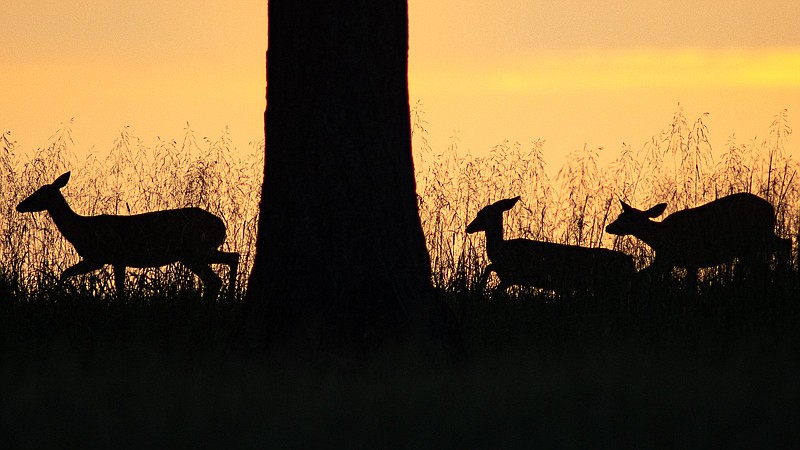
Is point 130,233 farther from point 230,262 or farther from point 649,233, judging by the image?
point 649,233

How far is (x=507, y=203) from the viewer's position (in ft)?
34.7

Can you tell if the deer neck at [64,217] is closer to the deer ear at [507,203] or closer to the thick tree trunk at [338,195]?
the deer ear at [507,203]

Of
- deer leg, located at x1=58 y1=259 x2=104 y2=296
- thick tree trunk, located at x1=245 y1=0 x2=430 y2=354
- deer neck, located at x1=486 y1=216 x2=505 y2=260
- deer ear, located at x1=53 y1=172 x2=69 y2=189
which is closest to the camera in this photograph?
thick tree trunk, located at x1=245 y1=0 x2=430 y2=354

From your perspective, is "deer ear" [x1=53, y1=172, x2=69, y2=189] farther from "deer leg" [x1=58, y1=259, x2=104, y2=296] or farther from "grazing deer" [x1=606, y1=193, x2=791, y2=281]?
"grazing deer" [x1=606, y1=193, x2=791, y2=281]

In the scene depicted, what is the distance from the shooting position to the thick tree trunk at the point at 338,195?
6215 mm

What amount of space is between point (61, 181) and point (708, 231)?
6582 millimetres

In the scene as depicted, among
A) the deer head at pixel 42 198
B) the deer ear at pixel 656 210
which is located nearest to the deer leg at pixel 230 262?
the deer head at pixel 42 198

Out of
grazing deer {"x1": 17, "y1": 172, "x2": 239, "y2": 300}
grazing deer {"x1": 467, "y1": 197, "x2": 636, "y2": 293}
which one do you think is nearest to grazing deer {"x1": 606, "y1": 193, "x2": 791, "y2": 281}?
grazing deer {"x1": 467, "y1": 197, "x2": 636, "y2": 293}

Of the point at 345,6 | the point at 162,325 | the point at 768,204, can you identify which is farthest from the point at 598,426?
the point at 768,204

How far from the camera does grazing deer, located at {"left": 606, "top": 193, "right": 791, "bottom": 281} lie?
8719 millimetres

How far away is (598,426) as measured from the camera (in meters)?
4.12

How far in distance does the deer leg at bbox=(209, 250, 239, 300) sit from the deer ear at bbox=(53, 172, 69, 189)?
2543 millimetres

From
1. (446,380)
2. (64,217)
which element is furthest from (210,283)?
(64,217)

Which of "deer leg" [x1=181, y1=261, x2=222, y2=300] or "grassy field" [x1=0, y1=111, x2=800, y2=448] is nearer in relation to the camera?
"grassy field" [x1=0, y1=111, x2=800, y2=448]
